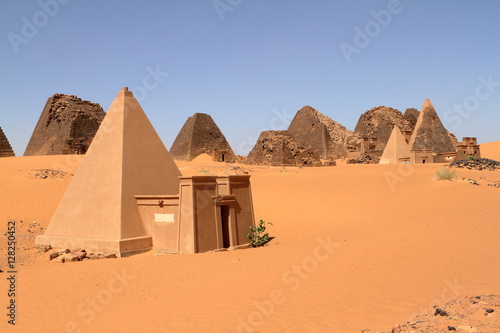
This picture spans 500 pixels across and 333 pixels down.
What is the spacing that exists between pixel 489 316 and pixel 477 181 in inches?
660

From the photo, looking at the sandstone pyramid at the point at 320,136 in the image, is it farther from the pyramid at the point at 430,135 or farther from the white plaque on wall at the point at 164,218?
the white plaque on wall at the point at 164,218

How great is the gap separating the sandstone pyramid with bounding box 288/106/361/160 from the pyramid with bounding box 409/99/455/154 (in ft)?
41.0

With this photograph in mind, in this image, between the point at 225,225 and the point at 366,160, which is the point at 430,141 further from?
the point at 225,225

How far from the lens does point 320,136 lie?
4884 centimetres

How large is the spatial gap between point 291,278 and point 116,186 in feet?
19.9

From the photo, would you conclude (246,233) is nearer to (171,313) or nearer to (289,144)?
(171,313)

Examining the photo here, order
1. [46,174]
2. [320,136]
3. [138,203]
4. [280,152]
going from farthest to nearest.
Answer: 1. [320,136]
2. [280,152]
3. [46,174]
4. [138,203]

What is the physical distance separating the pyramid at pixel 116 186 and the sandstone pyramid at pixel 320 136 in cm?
3393

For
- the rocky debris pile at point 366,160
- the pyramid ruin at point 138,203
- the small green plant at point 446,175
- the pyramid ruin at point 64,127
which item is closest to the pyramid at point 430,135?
the rocky debris pile at point 366,160

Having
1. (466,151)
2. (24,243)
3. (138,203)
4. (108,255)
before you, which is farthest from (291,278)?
(466,151)

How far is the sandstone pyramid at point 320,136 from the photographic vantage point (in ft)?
160

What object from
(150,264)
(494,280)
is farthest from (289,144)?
(494,280)

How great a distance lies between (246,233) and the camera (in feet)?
41.2

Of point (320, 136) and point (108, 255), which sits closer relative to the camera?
point (108, 255)
